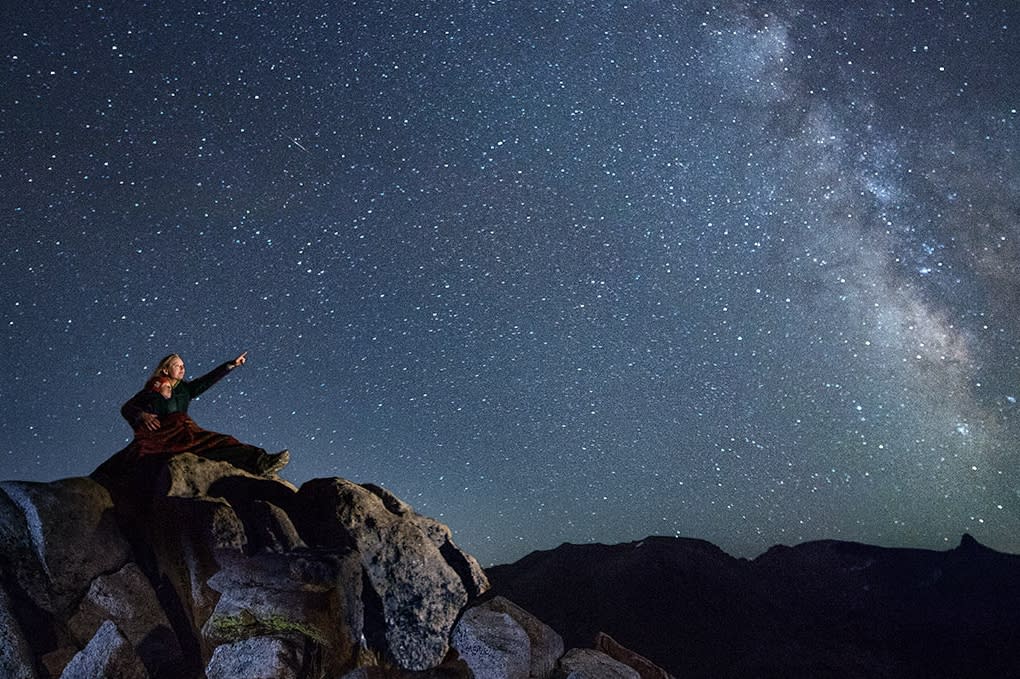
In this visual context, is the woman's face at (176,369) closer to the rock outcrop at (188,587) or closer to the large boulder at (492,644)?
the rock outcrop at (188,587)

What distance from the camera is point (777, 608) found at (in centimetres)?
4731

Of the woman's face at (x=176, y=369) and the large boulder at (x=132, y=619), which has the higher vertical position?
the woman's face at (x=176, y=369)

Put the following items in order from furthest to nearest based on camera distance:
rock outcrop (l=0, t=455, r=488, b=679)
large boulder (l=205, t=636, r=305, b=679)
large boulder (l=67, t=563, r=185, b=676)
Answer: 1. large boulder (l=67, t=563, r=185, b=676)
2. rock outcrop (l=0, t=455, r=488, b=679)
3. large boulder (l=205, t=636, r=305, b=679)

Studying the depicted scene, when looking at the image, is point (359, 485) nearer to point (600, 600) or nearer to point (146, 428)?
point (146, 428)

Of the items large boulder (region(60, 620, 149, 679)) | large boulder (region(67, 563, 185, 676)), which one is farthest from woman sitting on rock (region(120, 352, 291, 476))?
large boulder (region(60, 620, 149, 679))

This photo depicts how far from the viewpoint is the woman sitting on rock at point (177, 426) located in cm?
964

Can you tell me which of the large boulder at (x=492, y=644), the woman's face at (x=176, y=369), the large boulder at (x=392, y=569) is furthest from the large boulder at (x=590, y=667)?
the woman's face at (x=176, y=369)

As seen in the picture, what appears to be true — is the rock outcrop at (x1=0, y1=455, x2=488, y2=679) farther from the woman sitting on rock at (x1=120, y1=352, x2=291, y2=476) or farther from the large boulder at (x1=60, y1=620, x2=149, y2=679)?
the woman sitting on rock at (x1=120, y1=352, x2=291, y2=476)

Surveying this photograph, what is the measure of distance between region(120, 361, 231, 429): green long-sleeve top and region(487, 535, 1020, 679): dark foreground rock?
1167 inches

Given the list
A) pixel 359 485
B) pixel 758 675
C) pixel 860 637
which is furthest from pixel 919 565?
pixel 359 485

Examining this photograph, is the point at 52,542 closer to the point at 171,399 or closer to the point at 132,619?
the point at 132,619

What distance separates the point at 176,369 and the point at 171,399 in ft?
1.46

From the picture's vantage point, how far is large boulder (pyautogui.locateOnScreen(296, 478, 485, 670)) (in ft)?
31.4

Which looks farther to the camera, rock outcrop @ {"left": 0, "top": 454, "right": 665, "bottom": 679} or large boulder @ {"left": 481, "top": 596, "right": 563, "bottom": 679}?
large boulder @ {"left": 481, "top": 596, "right": 563, "bottom": 679}
